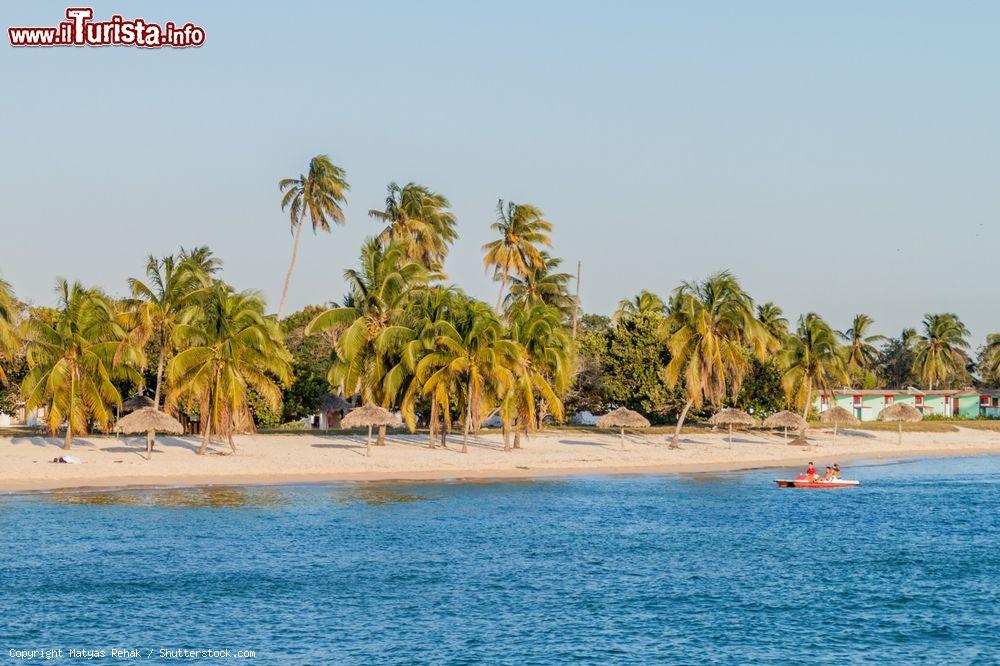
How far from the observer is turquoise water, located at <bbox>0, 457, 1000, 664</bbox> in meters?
23.6

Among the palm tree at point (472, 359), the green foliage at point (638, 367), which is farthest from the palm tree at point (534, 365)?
the green foliage at point (638, 367)

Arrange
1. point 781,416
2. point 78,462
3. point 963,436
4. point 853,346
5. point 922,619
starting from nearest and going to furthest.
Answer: point 922,619 → point 78,462 → point 781,416 → point 963,436 → point 853,346

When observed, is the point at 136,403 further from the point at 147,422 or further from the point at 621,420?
the point at 621,420

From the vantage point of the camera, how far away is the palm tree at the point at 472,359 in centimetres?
5525

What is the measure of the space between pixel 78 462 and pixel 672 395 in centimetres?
3875

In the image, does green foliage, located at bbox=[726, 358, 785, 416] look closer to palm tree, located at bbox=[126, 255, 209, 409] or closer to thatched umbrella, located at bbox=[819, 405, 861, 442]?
thatched umbrella, located at bbox=[819, 405, 861, 442]

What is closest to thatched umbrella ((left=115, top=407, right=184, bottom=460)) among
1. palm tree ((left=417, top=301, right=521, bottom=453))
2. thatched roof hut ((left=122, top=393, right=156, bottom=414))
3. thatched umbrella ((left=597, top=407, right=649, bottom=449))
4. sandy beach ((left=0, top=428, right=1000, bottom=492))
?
sandy beach ((left=0, top=428, right=1000, bottom=492))

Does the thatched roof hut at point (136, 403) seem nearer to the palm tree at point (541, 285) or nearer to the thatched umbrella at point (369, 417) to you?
the thatched umbrella at point (369, 417)

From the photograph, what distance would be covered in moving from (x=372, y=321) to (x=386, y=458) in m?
6.97

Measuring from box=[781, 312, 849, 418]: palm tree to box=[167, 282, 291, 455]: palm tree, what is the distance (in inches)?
1395

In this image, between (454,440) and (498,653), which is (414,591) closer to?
(498,653)

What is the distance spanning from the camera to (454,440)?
213 feet

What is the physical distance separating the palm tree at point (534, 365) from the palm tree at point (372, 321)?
20.0 feet

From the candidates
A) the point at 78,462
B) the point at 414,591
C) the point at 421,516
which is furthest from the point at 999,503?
the point at 78,462
